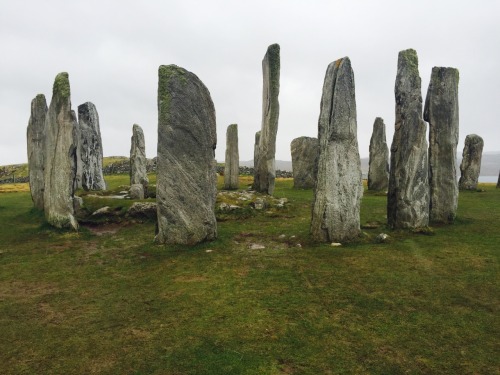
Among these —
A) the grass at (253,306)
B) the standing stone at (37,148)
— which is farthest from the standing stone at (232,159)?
the grass at (253,306)

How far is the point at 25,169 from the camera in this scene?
75312 mm

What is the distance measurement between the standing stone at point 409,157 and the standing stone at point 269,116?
8366 millimetres

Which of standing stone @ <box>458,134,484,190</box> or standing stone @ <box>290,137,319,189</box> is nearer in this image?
standing stone @ <box>458,134,484,190</box>

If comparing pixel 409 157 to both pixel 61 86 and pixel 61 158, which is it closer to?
pixel 61 158

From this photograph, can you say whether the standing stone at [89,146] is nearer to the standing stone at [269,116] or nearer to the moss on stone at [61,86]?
the moss on stone at [61,86]

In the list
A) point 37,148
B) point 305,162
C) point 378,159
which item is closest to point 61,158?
point 37,148

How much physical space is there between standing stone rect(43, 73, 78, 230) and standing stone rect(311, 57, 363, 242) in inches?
334

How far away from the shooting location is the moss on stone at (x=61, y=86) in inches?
537

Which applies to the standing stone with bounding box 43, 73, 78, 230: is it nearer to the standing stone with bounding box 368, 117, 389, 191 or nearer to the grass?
the grass

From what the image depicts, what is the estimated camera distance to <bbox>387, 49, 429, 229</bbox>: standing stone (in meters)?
12.5

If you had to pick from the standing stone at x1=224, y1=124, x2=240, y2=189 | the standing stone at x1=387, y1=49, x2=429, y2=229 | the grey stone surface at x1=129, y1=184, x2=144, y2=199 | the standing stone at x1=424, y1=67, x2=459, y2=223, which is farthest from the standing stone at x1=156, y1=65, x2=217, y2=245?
the standing stone at x1=224, y1=124, x2=240, y2=189

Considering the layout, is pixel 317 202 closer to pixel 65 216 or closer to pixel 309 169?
pixel 65 216

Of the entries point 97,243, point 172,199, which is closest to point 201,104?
point 172,199

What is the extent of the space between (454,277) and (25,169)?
82510mm
